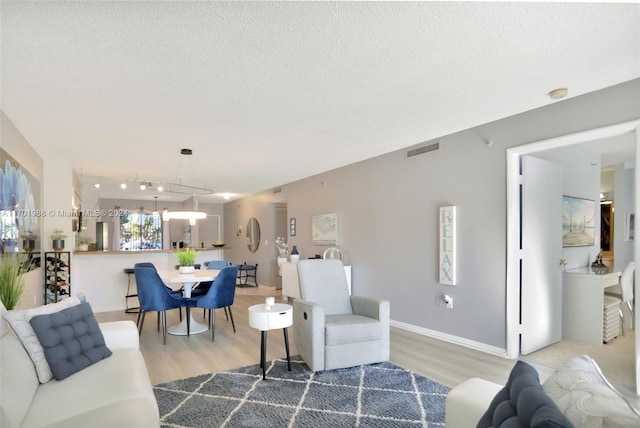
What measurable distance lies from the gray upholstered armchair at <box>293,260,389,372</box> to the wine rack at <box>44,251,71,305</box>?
3.39 metres

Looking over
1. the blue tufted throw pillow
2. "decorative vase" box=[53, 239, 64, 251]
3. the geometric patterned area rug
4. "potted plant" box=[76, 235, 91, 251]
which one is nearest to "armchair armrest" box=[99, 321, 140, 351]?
the blue tufted throw pillow

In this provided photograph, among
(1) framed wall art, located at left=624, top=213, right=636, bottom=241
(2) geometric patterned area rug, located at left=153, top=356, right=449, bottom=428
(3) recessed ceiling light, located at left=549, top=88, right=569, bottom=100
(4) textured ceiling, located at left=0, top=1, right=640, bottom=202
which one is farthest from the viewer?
(1) framed wall art, located at left=624, top=213, right=636, bottom=241

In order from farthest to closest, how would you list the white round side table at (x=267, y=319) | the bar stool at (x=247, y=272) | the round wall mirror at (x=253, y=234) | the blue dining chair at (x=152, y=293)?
1. the round wall mirror at (x=253, y=234)
2. the bar stool at (x=247, y=272)
3. the blue dining chair at (x=152, y=293)
4. the white round side table at (x=267, y=319)

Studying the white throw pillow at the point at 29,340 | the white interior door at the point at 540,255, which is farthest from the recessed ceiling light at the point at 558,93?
the white throw pillow at the point at 29,340

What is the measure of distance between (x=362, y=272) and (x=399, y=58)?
12.4 feet

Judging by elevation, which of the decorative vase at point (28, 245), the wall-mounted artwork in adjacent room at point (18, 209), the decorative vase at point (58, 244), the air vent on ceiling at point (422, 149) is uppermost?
the air vent on ceiling at point (422, 149)

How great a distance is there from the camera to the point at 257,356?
11.9 feet

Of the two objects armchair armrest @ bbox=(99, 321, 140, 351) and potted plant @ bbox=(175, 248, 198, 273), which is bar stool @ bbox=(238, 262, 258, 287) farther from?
armchair armrest @ bbox=(99, 321, 140, 351)

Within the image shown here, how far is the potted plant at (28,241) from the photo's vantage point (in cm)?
353

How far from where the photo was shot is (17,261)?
10.4 ft

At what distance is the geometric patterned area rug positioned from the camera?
235cm

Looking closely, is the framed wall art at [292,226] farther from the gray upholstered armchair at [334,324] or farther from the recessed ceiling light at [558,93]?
the recessed ceiling light at [558,93]

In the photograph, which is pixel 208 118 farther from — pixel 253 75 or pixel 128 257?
pixel 128 257

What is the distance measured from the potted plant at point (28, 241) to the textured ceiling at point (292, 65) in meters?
1.05
